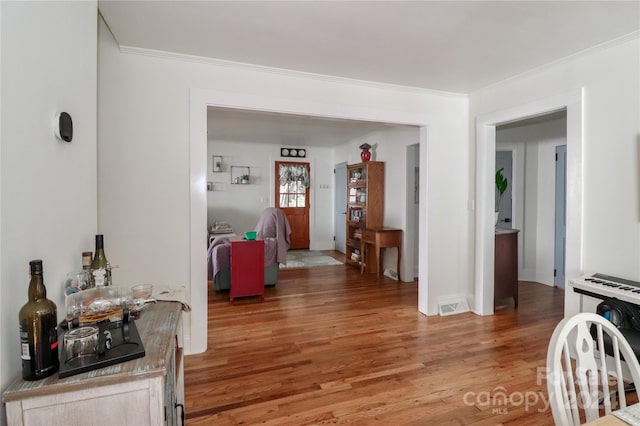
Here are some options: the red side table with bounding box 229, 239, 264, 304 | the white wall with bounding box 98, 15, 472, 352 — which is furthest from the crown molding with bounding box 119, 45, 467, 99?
the red side table with bounding box 229, 239, 264, 304

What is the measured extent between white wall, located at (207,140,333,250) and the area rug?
51 cm

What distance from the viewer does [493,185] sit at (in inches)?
134

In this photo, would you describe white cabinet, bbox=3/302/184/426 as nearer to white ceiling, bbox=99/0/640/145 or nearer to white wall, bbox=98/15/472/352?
white wall, bbox=98/15/472/352

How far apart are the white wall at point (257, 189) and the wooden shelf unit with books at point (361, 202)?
1490mm

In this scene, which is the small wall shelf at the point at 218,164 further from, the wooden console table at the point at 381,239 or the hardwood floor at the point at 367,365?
the hardwood floor at the point at 367,365

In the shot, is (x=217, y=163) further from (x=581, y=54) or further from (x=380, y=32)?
(x=581, y=54)

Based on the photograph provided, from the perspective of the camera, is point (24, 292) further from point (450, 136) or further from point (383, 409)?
point (450, 136)

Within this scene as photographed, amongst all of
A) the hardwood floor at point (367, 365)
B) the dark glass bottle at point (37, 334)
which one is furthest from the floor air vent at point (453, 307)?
the dark glass bottle at point (37, 334)

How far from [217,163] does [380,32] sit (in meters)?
5.23

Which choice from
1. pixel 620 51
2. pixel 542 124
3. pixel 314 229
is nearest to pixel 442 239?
pixel 620 51

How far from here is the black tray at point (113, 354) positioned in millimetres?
943

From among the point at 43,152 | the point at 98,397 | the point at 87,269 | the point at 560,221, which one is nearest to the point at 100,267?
the point at 87,269

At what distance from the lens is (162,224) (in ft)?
8.39

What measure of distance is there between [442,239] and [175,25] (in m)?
3.05
